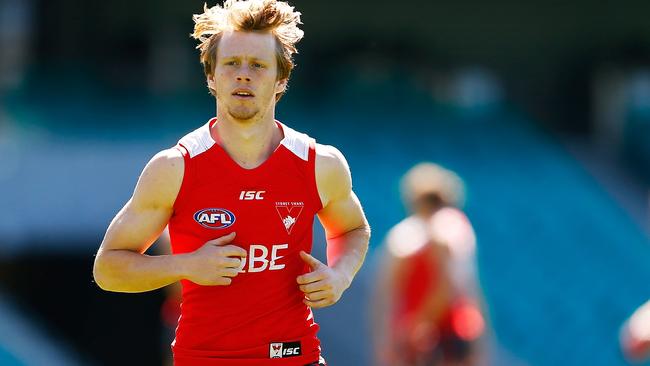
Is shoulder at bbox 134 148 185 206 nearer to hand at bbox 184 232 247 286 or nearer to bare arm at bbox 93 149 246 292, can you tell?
bare arm at bbox 93 149 246 292

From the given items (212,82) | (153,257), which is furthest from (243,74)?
(153,257)

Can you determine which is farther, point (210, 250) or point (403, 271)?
point (403, 271)

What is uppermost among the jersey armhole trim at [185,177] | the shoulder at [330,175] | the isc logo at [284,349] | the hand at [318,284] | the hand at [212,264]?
the jersey armhole trim at [185,177]

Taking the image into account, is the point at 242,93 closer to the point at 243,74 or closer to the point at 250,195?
the point at 243,74

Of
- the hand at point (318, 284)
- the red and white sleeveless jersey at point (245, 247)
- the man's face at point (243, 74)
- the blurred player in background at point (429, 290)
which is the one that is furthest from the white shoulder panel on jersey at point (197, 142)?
the blurred player in background at point (429, 290)

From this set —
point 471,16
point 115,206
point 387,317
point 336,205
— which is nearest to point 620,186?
point 471,16

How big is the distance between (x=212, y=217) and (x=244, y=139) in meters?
0.31

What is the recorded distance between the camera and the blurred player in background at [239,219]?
4051 millimetres

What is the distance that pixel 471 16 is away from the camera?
1831cm

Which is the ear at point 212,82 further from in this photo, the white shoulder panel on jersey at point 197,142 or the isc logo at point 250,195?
the isc logo at point 250,195

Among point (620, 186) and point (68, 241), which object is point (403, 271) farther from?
point (620, 186)

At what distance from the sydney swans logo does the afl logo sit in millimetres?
192

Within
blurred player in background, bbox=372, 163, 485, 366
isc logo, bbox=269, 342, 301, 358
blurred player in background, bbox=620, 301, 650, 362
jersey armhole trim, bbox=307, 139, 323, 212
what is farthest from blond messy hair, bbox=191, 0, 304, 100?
blurred player in background, bbox=372, 163, 485, 366

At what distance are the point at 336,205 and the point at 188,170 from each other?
24.6 inches
